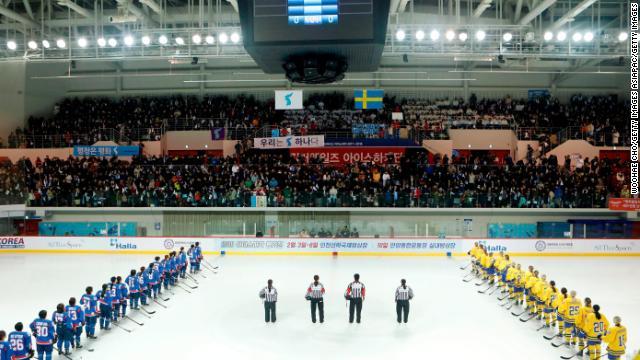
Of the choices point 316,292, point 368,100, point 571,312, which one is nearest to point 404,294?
point 316,292

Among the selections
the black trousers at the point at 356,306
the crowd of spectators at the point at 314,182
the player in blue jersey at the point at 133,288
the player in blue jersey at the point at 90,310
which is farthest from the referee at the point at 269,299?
the crowd of spectators at the point at 314,182

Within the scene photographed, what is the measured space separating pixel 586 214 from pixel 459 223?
7269mm

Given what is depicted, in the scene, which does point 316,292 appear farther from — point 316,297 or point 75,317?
point 75,317

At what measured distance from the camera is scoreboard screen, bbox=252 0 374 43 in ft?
17.3

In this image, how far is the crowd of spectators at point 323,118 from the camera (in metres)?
30.3

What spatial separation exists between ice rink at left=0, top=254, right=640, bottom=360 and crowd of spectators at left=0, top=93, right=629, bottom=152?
1041 cm

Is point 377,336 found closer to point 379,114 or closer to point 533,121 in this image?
point 379,114

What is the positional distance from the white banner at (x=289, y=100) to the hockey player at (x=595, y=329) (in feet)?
40.0

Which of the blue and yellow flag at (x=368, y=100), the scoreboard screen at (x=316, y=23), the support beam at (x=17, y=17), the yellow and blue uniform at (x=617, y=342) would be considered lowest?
the yellow and blue uniform at (x=617, y=342)

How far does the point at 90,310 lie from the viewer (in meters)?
11.6

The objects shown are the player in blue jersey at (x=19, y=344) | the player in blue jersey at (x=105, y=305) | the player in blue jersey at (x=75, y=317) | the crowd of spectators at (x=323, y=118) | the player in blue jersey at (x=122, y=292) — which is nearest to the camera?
the player in blue jersey at (x=19, y=344)

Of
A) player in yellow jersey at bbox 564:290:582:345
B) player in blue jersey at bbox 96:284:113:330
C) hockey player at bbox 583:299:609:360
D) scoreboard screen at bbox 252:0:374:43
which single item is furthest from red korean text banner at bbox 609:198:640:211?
scoreboard screen at bbox 252:0:374:43

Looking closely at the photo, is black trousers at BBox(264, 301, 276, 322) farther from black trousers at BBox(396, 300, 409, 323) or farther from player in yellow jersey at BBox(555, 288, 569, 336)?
player in yellow jersey at BBox(555, 288, 569, 336)

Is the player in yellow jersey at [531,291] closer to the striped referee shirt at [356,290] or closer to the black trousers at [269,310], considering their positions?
the striped referee shirt at [356,290]
